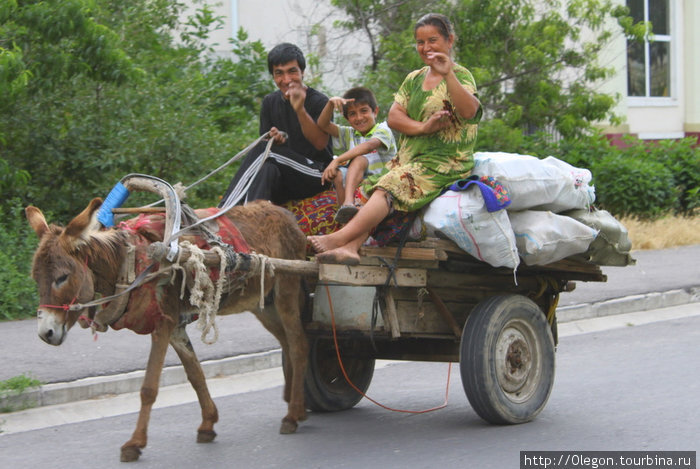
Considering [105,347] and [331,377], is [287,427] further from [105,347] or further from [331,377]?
[105,347]

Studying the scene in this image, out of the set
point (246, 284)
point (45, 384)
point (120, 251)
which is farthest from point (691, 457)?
point (45, 384)

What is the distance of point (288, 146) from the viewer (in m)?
6.55

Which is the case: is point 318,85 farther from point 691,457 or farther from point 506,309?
point 691,457


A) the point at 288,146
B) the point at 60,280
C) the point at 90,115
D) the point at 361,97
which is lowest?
the point at 60,280

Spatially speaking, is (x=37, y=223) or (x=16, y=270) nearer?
(x=37, y=223)

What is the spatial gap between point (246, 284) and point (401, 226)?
1.01m

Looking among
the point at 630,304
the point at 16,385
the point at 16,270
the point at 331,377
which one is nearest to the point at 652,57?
the point at 630,304

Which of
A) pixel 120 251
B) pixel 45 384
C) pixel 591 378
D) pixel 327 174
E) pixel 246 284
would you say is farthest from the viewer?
pixel 591 378

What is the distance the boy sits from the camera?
245 inches

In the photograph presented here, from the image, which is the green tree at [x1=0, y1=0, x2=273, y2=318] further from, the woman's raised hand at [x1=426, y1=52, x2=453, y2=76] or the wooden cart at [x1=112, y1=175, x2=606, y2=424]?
the woman's raised hand at [x1=426, y1=52, x2=453, y2=76]

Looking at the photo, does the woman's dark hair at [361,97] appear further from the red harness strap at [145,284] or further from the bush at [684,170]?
the bush at [684,170]

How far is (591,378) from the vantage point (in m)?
7.52

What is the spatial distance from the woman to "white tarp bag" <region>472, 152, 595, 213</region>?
169 mm

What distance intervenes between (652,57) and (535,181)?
54.5 feet
